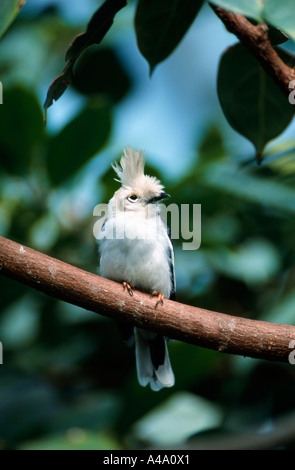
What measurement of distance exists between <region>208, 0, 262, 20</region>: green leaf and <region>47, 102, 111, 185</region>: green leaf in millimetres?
1532

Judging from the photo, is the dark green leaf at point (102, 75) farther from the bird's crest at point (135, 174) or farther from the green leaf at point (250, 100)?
the green leaf at point (250, 100)

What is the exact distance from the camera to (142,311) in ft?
6.89

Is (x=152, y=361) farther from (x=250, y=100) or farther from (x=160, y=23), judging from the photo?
(x=160, y=23)

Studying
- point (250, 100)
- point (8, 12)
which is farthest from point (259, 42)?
point (8, 12)

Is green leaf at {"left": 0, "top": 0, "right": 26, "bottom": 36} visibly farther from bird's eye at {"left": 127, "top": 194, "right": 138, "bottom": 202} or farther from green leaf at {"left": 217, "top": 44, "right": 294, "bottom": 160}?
bird's eye at {"left": 127, "top": 194, "right": 138, "bottom": 202}

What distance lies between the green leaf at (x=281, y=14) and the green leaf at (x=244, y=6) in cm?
4

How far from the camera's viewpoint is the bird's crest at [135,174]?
2.72 m

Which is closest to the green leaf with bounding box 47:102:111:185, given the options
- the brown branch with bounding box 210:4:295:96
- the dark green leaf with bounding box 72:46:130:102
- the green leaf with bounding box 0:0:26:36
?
the dark green leaf with bounding box 72:46:130:102

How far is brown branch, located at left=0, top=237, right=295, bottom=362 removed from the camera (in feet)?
6.44

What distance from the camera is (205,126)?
4.20m

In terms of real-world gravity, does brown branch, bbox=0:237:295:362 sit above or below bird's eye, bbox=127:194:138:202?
below

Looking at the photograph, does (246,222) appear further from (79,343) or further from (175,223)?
(79,343)

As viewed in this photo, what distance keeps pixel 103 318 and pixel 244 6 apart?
7.70 ft

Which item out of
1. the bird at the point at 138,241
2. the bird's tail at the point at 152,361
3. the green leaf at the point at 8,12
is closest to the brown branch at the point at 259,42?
the green leaf at the point at 8,12
